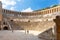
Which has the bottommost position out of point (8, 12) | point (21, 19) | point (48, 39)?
point (48, 39)

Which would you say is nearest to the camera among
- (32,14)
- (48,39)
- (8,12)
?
(48,39)

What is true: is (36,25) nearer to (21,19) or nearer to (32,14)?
(21,19)

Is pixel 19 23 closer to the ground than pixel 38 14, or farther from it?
closer to the ground

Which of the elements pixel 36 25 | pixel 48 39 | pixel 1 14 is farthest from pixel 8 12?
pixel 48 39

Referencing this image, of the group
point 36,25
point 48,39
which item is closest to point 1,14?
point 36,25

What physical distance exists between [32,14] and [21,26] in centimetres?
970

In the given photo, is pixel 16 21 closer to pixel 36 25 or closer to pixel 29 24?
pixel 29 24

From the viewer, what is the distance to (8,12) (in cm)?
3581

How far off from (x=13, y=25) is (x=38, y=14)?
11.1 m

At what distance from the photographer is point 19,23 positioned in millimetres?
30812

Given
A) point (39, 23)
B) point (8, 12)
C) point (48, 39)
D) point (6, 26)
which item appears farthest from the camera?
point (8, 12)

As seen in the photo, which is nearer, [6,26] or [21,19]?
[6,26]

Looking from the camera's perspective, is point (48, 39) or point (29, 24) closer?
point (48, 39)

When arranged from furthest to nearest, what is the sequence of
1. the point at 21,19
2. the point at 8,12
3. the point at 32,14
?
the point at 32,14, the point at 8,12, the point at 21,19
